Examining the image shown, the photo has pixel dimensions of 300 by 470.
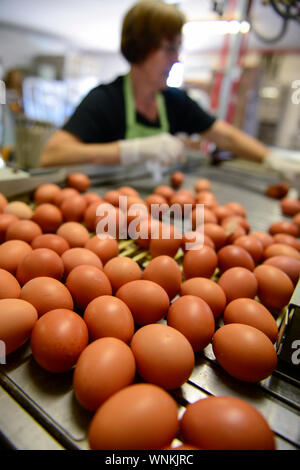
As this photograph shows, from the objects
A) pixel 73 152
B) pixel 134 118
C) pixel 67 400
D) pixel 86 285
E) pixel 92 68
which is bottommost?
pixel 67 400

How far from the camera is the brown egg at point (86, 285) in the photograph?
2.48 ft

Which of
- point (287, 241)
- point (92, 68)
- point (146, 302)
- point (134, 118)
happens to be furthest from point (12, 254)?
point (92, 68)

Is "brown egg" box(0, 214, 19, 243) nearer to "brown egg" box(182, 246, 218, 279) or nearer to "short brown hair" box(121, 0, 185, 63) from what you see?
"brown egg" box(182, 246, 218, 279)

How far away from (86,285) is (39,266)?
147 millimetres

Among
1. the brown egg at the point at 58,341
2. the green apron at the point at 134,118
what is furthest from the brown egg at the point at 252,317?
the green apron at the point at 134,118

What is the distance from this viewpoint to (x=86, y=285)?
76 centimetres

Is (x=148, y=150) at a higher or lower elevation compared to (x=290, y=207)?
higher

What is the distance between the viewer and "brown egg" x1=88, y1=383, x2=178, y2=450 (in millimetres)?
451

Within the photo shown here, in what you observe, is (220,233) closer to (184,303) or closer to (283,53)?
(184,303)

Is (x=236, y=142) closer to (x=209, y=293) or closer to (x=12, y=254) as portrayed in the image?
(x=209, y=293)

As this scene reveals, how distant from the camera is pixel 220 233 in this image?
1.16 meters

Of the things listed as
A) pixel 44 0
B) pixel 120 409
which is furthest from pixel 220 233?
pixel 44 0

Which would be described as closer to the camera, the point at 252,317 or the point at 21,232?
the point at 252,317

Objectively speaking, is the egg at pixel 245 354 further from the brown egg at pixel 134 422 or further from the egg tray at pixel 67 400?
the brown egg at pixel 134 422
